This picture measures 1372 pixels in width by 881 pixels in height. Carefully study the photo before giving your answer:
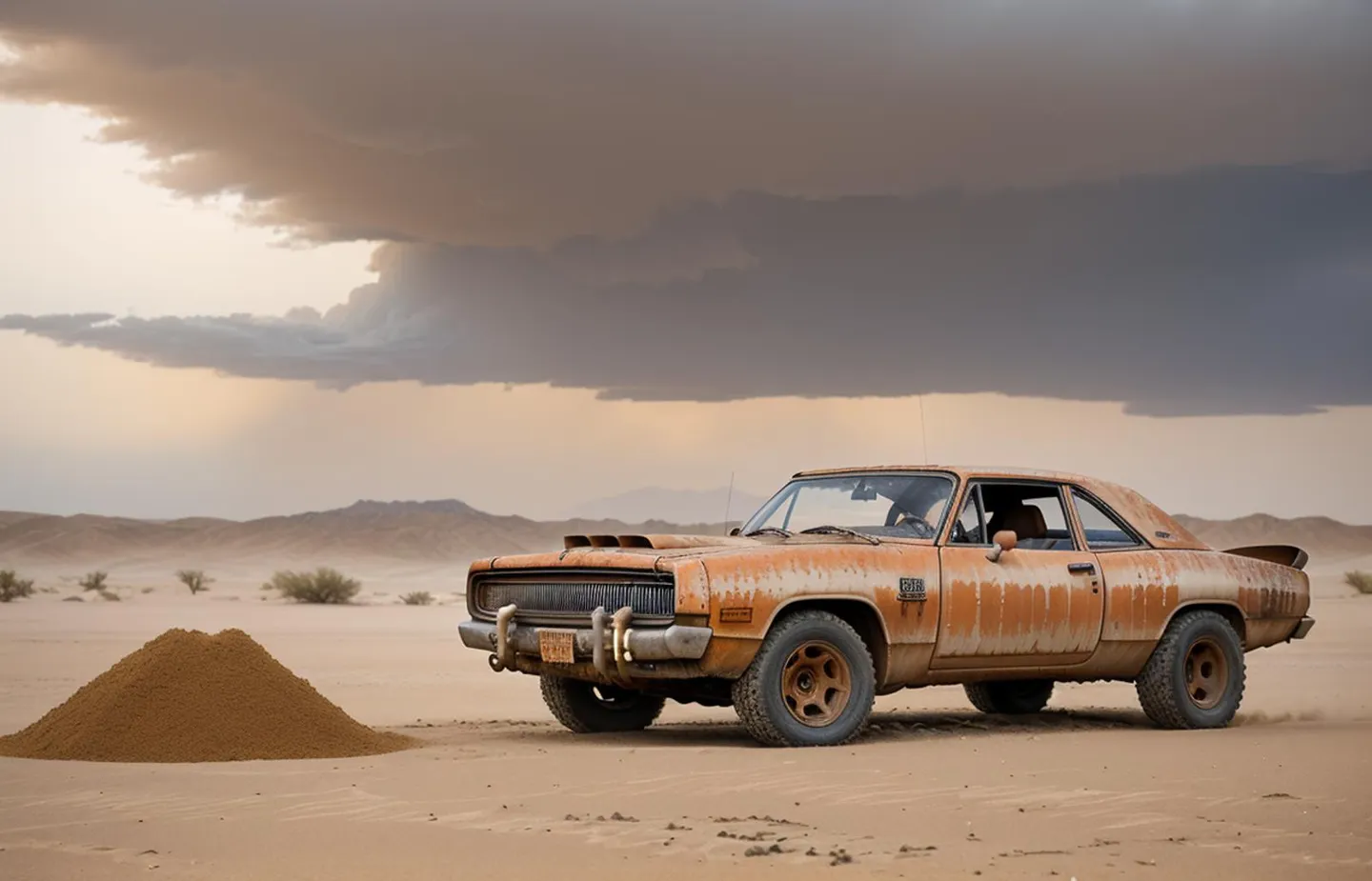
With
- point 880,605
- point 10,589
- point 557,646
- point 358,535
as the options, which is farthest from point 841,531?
point 358,535

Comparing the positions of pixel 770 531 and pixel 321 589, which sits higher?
pixel 770 531

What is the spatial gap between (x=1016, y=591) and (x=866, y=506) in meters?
1.15

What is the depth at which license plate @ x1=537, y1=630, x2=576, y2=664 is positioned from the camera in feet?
33.5

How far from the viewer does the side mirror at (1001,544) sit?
10867 mm

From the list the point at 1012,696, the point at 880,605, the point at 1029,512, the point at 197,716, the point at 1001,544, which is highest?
the point at 1029,512

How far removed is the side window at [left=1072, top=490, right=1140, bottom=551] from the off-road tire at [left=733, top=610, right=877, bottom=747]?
2.58 metres

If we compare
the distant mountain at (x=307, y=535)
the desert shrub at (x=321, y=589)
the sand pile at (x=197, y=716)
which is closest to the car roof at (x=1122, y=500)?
the sand pile at (x=197, y=716)

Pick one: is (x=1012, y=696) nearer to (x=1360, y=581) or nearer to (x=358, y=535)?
(x=1360, y=581)

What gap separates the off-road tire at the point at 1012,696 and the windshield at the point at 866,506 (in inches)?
116

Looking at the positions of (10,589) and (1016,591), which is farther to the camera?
(10,589)

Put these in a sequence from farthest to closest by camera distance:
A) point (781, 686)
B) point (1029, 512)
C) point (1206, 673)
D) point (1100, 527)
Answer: point (1206, 673) < point (1100, 527) < point (1029, 512) < point (781, 686)

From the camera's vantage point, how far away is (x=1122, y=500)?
12.5 metres

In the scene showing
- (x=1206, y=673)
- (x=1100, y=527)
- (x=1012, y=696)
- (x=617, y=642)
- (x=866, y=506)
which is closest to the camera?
(x=617, y=642)

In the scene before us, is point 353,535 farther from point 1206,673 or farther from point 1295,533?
point 1206,673
